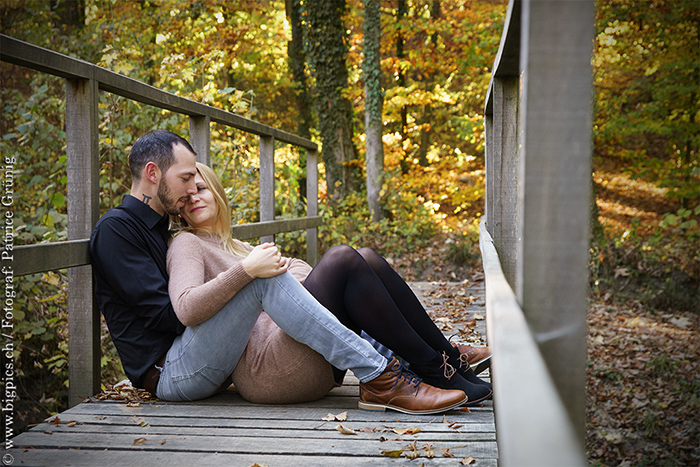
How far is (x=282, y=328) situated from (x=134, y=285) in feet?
1.89

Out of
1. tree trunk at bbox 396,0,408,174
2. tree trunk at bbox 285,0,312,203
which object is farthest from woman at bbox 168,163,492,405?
tree trunk at bbox 396,0,408,174

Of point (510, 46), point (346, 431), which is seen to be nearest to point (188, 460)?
point (346, 431)

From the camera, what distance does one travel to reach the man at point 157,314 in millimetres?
2305

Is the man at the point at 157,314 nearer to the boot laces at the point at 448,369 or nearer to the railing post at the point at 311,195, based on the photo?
the boot laces at the point at 448,369

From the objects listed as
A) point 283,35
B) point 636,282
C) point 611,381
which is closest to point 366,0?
point 283,35

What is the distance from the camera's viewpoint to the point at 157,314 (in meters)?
2.34

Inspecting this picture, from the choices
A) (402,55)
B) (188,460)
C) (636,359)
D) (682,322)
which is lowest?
(636,359)

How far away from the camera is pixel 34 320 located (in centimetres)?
435

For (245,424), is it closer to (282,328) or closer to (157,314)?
(282,328)

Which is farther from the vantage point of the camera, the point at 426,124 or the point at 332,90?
the point at 426,124

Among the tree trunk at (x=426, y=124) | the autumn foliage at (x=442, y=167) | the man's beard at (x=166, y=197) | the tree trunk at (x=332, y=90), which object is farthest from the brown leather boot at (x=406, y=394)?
the tree trunk at (x=426, y=124)

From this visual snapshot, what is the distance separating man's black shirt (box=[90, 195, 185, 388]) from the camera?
7.68 ft

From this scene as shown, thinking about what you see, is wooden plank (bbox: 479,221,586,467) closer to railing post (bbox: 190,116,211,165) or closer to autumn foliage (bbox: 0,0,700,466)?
autumn foliage (bbox: 0,0,700,466)

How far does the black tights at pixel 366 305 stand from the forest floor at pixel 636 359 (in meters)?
2.88
